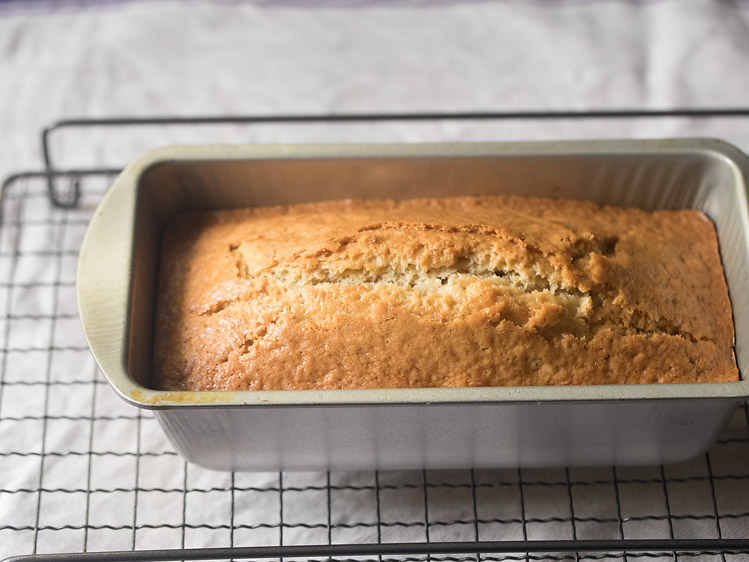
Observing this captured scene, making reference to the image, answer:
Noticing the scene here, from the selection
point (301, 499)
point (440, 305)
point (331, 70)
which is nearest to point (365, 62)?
point (331, 70)

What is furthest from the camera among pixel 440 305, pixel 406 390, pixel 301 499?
pixel 301 499

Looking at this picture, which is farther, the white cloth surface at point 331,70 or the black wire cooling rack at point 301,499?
the white cloth surface at point 331,70

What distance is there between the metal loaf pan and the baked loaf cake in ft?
0.25

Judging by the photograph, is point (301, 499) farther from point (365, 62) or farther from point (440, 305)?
point (365, 62)

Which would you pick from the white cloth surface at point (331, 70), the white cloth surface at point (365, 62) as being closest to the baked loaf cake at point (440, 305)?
the white cloth surface at point (331, 70)

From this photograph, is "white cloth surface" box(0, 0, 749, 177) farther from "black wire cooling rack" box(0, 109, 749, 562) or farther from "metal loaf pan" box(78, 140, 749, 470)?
"black wire cooling rack" box(0, 109, 749, 562)

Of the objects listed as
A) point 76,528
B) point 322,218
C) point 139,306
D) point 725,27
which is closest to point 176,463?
point 76,528

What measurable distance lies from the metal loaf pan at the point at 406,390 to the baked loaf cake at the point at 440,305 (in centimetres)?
8

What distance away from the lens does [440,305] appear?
1.54 meters

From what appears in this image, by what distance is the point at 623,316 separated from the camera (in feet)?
5.16

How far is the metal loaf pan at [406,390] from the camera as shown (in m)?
1.38

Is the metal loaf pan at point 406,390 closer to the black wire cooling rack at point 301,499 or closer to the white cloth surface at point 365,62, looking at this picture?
the black wire cooling rack at point 301,499

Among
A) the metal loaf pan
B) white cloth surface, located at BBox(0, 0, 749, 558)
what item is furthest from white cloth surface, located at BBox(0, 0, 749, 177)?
the metal loaf pan

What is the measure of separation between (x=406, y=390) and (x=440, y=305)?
236 mm
